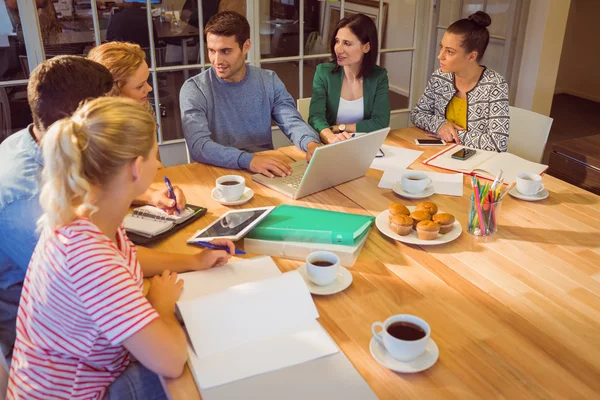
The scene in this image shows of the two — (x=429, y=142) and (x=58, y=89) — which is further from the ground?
(x=58, y=89)

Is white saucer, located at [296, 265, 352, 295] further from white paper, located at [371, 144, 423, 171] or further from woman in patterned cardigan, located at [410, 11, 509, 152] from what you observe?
woman in patterned cardigan, located at [410, 11, 509, 152]

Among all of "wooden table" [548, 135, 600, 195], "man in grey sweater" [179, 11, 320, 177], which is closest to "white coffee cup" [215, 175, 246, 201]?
"man in grey sweater" [179, 11, 320, 177]

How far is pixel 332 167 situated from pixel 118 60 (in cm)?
80

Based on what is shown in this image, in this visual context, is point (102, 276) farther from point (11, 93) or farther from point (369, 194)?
point (11, 93)

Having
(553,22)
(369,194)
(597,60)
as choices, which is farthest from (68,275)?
(597,60)

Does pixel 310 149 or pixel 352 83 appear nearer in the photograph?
pixel 310 149

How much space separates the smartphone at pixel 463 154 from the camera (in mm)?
2002

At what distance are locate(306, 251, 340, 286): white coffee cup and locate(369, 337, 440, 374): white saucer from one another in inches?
8.2

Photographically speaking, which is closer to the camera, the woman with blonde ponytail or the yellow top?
the woman with blonde ponytail

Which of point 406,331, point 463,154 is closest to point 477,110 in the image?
point 463,154

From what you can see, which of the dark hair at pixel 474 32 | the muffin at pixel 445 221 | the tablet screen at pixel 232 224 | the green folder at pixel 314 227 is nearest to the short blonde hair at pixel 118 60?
the tablet screen at pixel 232 224

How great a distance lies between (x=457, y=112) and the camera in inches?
98.0

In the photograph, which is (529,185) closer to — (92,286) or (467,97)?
(467,97)

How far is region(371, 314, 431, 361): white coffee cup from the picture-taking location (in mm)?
983
